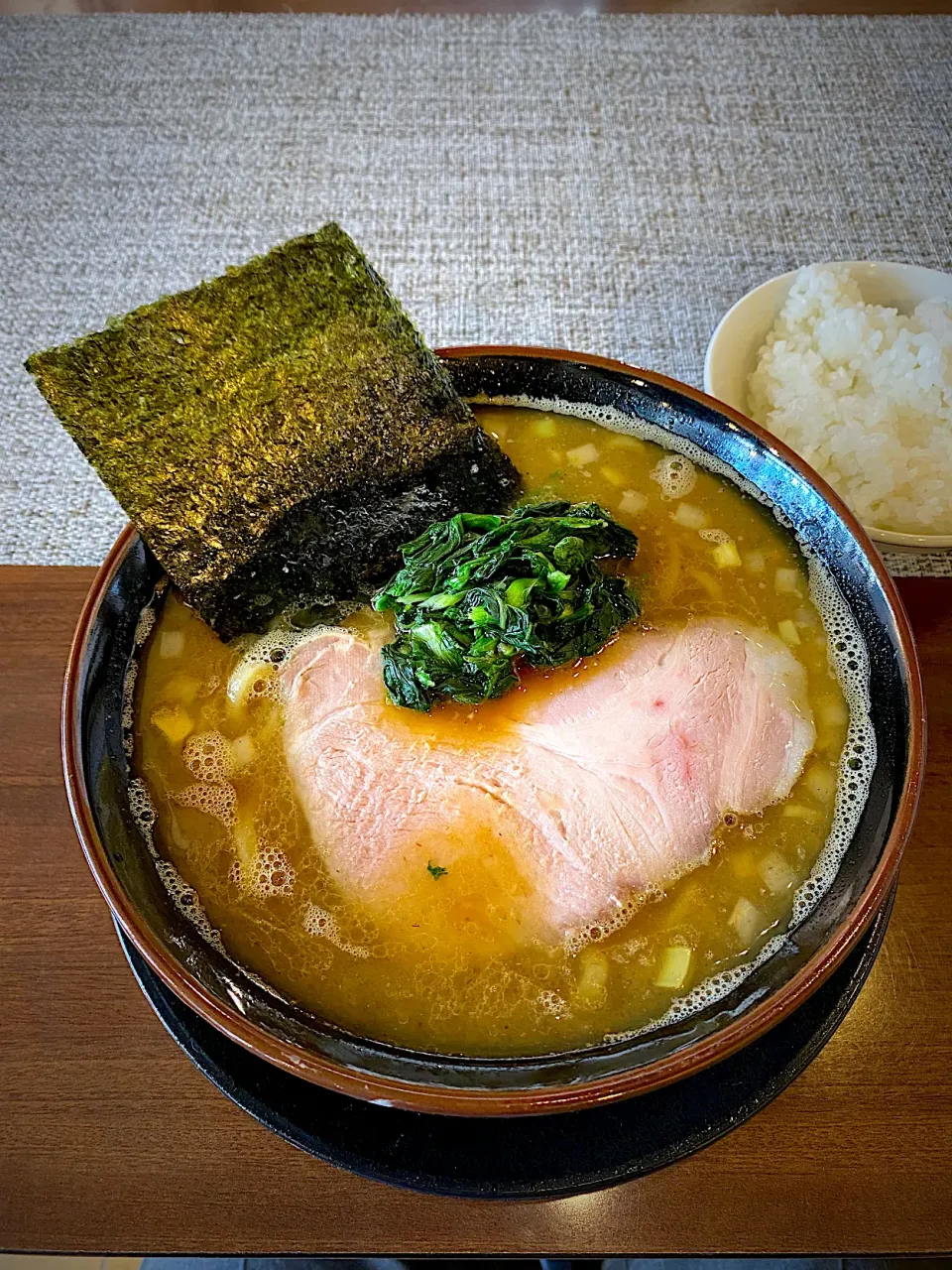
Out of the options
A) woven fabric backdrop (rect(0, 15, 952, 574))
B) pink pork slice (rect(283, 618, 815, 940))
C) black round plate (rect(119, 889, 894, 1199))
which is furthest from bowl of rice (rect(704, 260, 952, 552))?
black round plate (rect(119, 889, 894, 1199))

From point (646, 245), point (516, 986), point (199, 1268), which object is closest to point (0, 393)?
point (646, 245)

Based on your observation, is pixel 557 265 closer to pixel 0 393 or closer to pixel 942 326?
pixel 942 326

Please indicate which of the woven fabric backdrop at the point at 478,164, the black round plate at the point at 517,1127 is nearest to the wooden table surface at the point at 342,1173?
the black round plate at the point at 517,1127

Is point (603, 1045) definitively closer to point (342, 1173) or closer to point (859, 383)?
point (342, 1173)

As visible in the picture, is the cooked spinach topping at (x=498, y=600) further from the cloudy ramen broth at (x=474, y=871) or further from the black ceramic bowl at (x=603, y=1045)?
the black ceramic bowl at (x=603, y=1045)

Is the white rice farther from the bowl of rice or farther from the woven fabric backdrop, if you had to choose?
the woven fabric backdrop
